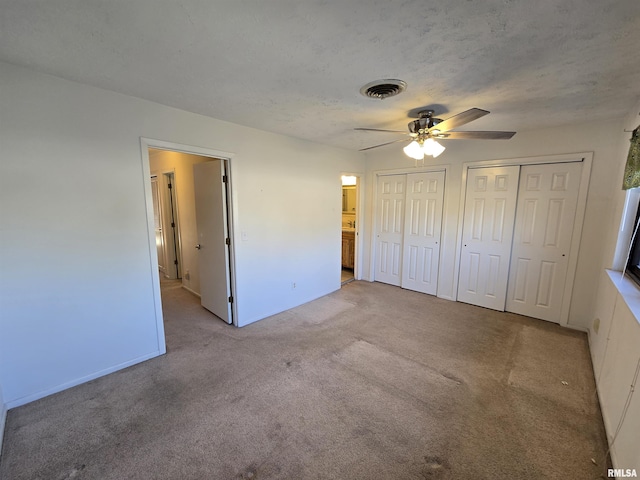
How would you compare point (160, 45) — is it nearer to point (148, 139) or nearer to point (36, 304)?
point (148, 139)

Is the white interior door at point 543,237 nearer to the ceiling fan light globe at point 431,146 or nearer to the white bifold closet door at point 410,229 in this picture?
the white bifold closet door at point 410,229

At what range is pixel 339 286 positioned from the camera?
4.62 meters

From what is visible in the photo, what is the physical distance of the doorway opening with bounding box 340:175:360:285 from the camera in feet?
17.3

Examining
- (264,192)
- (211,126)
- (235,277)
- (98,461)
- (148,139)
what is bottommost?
(98,461)

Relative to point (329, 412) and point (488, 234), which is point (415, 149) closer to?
point (488, 234)

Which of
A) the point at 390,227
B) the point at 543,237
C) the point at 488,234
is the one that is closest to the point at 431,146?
the point at 488,234

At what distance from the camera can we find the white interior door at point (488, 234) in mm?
3525

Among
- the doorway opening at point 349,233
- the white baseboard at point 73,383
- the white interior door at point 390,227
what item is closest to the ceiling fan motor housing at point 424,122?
the white interior door at point 390,227

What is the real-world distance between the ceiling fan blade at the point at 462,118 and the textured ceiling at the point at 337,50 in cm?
22

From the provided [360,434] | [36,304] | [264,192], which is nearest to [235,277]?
[264,192]

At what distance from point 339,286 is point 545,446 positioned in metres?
3.18

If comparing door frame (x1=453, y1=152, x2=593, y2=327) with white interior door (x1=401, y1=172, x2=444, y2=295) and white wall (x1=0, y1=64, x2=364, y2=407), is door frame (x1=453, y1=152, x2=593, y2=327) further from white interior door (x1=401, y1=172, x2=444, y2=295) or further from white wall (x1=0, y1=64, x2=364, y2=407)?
white wall (x1=0, y1=64, x2=364, y2=407)

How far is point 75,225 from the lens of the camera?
2.07 meters
